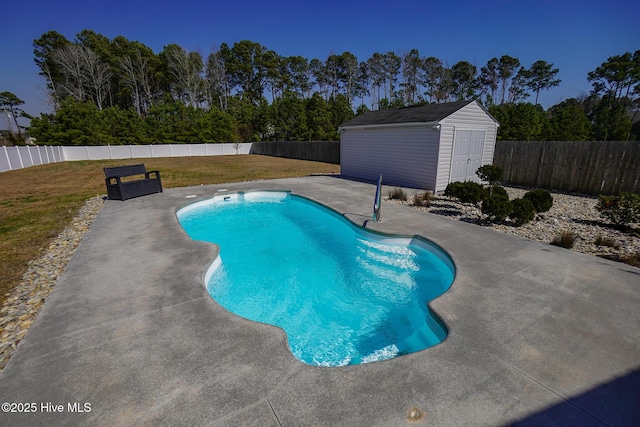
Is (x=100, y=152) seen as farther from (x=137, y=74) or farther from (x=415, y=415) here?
(x=415, y=415)

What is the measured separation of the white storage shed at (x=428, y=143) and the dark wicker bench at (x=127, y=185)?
31.1 ft

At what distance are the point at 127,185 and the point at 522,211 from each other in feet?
39.6

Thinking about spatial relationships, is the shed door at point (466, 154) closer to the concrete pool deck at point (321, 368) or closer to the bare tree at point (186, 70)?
the concrete pool deck at point (321, 368)

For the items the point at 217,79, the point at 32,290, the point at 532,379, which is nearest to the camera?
the point at 532,379

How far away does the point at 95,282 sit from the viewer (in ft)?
13.6

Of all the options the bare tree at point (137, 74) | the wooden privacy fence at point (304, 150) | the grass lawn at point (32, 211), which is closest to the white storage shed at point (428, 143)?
the wooden privacy fence at point (304, 150)

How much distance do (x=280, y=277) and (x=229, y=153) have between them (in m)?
34.1

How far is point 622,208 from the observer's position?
647cm

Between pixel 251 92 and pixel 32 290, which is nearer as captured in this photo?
pixel 32 290

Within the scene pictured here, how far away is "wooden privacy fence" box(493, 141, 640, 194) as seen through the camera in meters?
9.45

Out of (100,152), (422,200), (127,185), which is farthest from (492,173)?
(100,152)

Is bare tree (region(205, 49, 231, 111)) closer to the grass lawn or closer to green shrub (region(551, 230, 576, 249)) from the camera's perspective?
the grass lawn

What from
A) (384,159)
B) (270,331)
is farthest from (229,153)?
(270,331)

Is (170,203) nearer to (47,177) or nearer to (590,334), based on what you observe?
(590,334)
